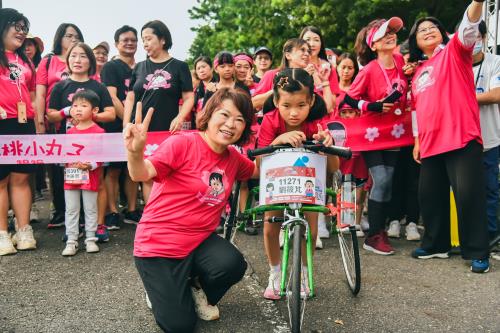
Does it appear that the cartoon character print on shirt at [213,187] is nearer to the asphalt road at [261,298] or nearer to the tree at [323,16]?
the asphalt road at [261,298]

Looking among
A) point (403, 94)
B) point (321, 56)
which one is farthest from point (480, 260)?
point (321, 56)

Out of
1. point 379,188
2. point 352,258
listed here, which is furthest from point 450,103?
point 352,258

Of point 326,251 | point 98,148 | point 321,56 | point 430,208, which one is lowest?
point 326,251

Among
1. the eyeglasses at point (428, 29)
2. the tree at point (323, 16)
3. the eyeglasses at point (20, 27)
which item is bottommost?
the eyeglasses at point (428, 29)

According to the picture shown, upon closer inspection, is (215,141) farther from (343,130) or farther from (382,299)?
(343,130)

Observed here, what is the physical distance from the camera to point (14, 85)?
4.98 meters

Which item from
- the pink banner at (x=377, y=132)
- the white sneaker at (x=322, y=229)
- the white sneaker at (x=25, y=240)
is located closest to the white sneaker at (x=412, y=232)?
the white sneaker at (x=322, y=229)

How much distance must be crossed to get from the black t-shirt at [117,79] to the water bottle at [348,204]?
331 cm

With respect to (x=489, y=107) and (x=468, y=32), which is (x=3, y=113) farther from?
(x=489, y=107)

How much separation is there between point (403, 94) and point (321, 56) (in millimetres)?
929

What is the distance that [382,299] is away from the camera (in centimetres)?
370

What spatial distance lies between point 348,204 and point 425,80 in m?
1.73

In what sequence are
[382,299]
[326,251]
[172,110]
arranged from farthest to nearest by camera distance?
[172,110], [326,251], [382,299]

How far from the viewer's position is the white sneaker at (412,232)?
5.49 m
